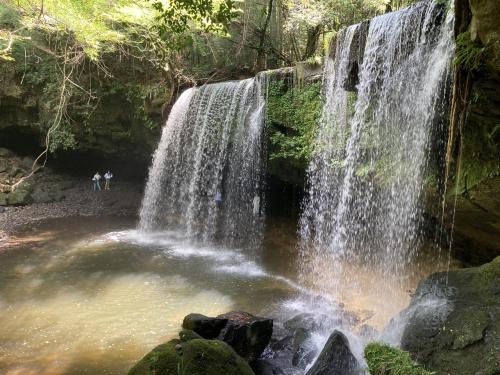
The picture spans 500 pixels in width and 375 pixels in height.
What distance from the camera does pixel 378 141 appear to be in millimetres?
6777

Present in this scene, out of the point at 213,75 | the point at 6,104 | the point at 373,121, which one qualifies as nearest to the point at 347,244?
the point at 373,121

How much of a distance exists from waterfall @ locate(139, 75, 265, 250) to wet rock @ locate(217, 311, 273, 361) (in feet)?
19.2

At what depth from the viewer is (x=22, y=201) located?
14008mm

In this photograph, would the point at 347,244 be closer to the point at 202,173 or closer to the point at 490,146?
the point at 490,146

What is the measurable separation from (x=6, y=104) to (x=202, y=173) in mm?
8361

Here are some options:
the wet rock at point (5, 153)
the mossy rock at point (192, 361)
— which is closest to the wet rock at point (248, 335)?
the mossy rock at point (192, 361)

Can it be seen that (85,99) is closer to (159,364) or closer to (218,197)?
(218,197)

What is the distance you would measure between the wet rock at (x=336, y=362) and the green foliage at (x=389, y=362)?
30.8 inches

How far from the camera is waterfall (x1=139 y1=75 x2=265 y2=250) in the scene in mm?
10898

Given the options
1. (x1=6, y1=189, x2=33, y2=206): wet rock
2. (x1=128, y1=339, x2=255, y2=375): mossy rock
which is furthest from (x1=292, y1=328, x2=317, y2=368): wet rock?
(x1=6, y1=189, x2=33, y2=206): wet rock

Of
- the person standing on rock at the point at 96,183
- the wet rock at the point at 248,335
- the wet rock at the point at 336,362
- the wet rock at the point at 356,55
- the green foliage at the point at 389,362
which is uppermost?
the wet rock at the point at 356,55

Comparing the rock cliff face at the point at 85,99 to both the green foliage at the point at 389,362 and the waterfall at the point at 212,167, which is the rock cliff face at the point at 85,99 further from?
the green foliage at the point at 389,362

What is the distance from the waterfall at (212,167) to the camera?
10.9 m

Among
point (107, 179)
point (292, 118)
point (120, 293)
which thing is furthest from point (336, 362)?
point (107, 179)
